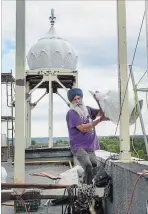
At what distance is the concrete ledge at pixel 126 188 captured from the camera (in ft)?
7.11

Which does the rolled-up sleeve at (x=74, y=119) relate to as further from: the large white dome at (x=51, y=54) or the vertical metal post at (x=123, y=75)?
the large white dome at (x=51, y=54)

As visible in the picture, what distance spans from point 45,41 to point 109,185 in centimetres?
986

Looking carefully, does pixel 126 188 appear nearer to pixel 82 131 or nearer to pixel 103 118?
pixel 103 118

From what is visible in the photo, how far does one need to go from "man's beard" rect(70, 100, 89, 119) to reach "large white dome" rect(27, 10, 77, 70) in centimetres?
852

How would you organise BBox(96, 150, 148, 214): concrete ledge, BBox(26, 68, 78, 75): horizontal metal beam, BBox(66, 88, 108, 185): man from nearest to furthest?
BBox(96, 150, 148, 214): concrete ledge → BBox(66, 88, 108, 185): man → BBox(26, 68, 78, 75): horizontal metal beam

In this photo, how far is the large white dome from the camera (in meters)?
12.1

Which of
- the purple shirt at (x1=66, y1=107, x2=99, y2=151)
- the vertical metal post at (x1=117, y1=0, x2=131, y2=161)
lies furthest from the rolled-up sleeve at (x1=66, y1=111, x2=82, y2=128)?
the vertical metal post at (x1=117, y1=0, x2=131, y2=161)

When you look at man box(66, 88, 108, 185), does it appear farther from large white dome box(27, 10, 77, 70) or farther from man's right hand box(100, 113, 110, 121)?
large white dome box(27, 10, 77, 70)

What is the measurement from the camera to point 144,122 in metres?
2.61

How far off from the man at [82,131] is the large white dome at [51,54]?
8.53 m

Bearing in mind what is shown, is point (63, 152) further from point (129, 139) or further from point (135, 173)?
point (135, 173)

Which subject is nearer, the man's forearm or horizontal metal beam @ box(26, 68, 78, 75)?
the man's forearm

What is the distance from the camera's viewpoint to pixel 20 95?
3.24m

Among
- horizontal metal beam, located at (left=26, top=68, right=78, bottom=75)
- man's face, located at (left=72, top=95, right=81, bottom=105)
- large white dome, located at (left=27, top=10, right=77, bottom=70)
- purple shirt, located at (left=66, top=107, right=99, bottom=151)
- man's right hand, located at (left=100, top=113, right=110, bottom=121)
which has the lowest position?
purple shirt, located at (left=66, top=107, right=99, bottom=151)
